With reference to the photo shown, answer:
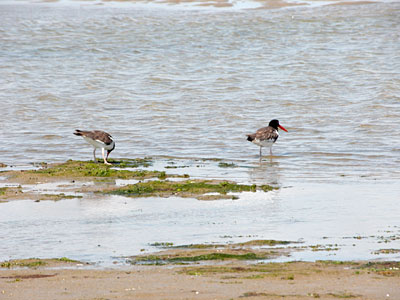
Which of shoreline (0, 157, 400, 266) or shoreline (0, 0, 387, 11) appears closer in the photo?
shoreline (0, 157, 400, 266)

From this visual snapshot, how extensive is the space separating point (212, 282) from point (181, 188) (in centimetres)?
558

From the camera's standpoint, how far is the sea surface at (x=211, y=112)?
1059 cm

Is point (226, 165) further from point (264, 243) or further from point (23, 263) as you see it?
point (23, 263)

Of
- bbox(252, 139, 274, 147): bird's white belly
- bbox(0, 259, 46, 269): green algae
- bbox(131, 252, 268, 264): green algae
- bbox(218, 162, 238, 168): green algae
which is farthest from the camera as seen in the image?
bbox(252, 139, 274, 147): bird's white belly

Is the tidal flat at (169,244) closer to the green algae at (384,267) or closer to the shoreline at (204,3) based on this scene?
the green algae at (384,267)

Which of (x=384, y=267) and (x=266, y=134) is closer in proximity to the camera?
(x=384, y=267)

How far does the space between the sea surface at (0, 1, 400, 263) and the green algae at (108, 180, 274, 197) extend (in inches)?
20.1

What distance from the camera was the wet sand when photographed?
723 centimetres

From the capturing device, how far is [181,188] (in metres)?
13.2

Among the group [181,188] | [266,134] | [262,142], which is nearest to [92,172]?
[181,188]

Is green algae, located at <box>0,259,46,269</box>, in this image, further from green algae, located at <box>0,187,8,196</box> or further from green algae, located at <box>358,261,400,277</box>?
green algae, located at <box>0,187,8,196</box>

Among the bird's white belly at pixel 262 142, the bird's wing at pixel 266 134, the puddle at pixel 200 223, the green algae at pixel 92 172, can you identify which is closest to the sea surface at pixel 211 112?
the puddle at pixel 200 223

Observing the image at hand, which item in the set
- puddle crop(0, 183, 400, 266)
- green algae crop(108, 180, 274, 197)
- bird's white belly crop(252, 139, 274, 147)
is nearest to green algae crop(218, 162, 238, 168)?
bird's white belly crop(252, 139, 274, 147)

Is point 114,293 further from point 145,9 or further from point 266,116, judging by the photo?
point 145,9
